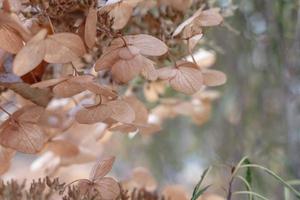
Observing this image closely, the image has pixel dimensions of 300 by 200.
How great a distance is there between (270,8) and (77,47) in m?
0.45

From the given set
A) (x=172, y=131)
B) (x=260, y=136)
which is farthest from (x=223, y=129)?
(x=172, y=131)

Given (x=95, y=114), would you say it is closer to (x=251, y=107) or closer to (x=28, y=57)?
(x=28, y=57)

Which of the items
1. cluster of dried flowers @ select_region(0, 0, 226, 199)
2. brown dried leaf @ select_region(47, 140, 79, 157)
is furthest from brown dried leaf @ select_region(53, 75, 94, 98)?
brown dried leaf @ select_region(47, 140, 79, 157)

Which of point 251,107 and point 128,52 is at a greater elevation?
point 128,52

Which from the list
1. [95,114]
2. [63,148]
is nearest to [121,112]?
[95,114]

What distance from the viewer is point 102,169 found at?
41 cm

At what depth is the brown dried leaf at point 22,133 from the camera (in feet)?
1.27

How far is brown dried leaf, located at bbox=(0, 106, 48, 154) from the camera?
0.39 metres

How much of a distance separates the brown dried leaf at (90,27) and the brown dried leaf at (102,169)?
0.08 meters

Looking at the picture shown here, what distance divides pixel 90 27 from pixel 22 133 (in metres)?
0.08

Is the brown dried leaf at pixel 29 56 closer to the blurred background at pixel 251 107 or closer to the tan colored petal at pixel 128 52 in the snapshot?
the tan colored petal at pixel 128 52

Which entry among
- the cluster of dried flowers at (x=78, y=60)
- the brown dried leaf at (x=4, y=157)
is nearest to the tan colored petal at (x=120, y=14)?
the cluster of dried flowers at (x=78, y=60)

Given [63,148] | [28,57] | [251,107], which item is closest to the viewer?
[28,57]

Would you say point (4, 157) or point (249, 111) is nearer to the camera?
point (4, 157)
